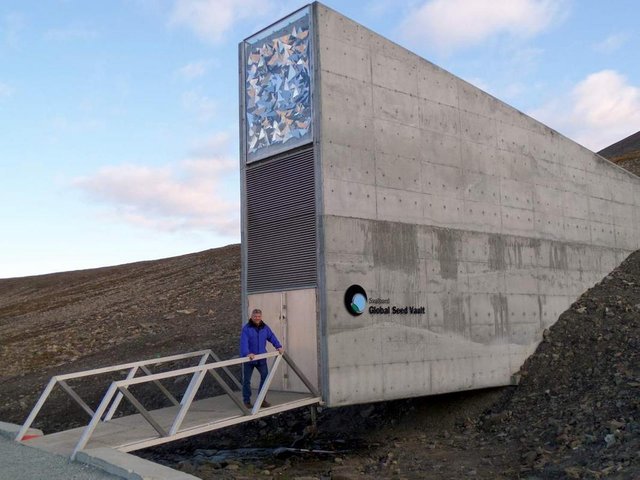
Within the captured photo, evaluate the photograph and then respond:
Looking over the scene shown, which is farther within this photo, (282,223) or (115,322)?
(115,322)

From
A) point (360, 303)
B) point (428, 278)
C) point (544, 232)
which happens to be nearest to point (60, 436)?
point (360, 303)

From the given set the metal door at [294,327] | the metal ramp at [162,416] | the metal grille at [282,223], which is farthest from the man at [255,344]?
the metal grille at [282,223]

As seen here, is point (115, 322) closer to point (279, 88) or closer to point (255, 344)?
point (255, 344)

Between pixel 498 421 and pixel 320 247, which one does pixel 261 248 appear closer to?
pixel 320 247

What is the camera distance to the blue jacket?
10.0 m

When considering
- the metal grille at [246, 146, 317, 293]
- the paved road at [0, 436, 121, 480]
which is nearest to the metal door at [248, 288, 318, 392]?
the metal grille at [246, 146, 317, 293]

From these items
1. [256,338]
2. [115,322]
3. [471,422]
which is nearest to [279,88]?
[256,338]

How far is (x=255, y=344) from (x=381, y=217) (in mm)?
2866

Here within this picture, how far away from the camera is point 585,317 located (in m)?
14.3

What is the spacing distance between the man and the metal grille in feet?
2.85

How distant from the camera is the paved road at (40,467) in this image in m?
7.27

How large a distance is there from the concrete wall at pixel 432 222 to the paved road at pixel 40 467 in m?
3.64

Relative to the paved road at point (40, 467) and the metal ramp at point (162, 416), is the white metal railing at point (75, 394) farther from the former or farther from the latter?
the paved road at point (40, 467)

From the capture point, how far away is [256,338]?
10.1 meters
